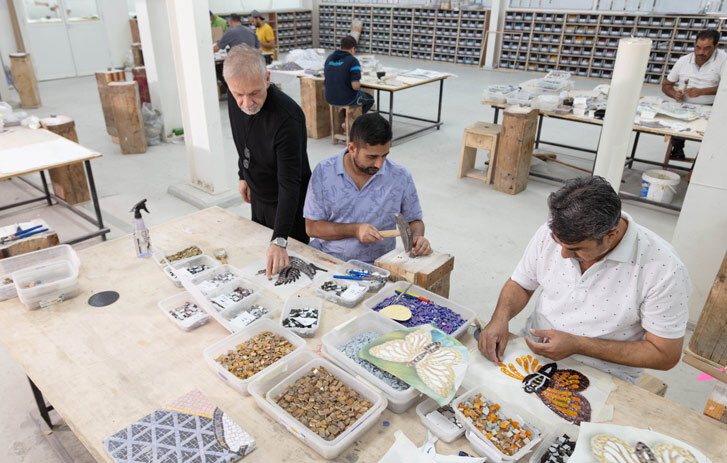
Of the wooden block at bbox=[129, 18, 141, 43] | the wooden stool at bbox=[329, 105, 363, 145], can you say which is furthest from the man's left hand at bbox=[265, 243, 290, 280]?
the wooden block at bbox=[129, 18, 141, 43]

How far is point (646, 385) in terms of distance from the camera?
1.92 meters

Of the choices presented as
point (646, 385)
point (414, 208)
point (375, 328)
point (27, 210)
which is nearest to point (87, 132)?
point (27, 210)

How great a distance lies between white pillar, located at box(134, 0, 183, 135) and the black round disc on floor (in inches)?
193

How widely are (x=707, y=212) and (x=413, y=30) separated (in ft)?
37.2

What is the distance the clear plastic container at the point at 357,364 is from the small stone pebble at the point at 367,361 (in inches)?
0.8

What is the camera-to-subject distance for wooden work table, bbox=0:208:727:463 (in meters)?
1.36

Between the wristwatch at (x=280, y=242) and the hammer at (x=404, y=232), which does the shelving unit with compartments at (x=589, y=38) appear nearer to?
the hammer at (x=404, y=232)

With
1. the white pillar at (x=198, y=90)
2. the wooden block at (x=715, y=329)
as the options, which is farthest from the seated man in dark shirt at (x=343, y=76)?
the wooden block at (x=715, y=329)

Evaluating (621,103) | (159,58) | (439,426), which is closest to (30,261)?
(439,426)

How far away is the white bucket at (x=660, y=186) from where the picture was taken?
4688 mm

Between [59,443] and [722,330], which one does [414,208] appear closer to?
[722,330]

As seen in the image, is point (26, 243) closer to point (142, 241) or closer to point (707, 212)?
point (142, 241)

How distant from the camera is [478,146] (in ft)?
17.3

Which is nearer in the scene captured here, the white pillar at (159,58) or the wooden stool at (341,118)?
the white pillar at (159,58)
